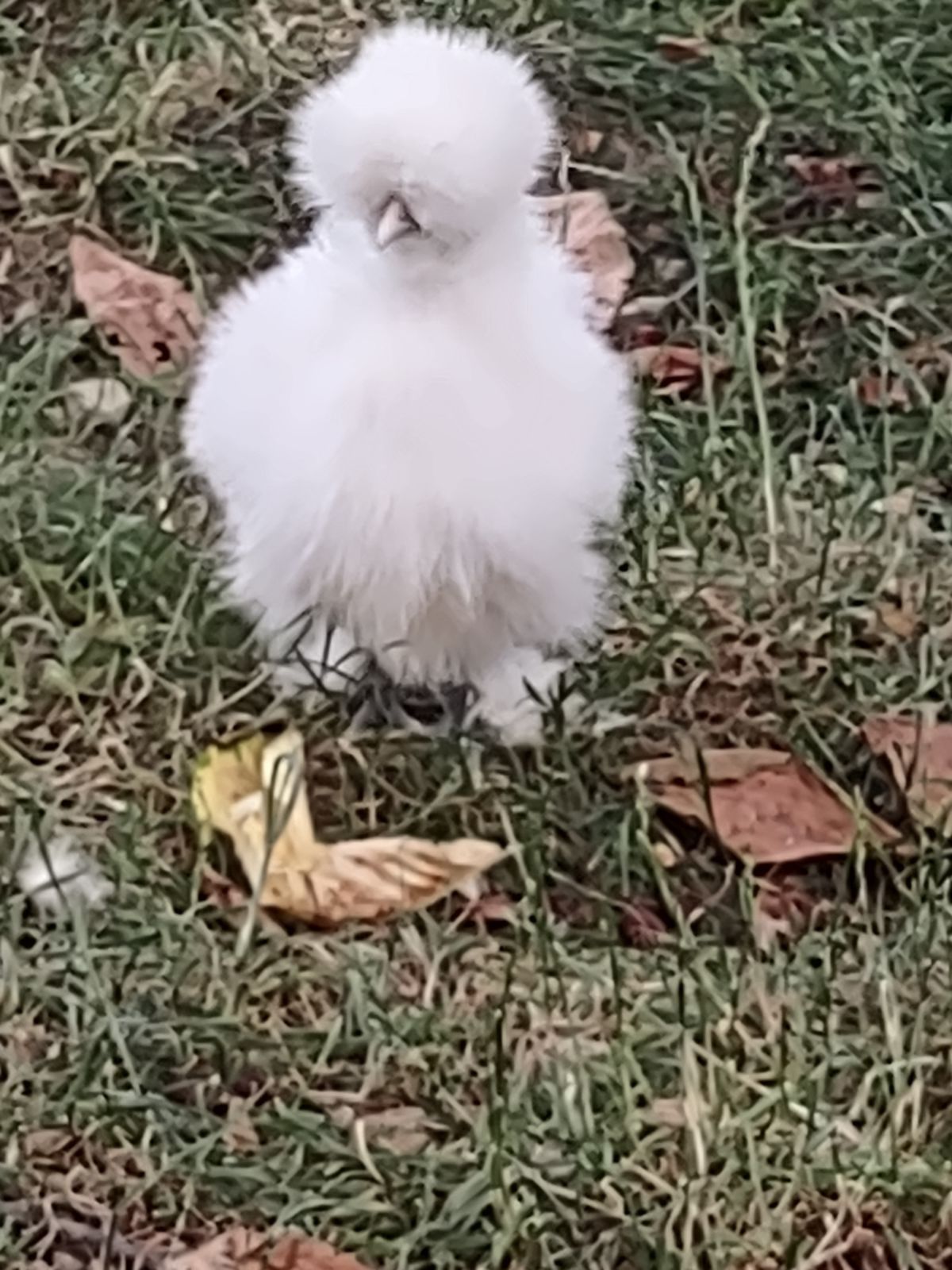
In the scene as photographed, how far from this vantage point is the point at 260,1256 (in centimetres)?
126

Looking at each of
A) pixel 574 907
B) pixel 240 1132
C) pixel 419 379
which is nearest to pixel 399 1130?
pixel 240 1132

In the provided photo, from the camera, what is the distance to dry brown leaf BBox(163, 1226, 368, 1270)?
1.25 metres

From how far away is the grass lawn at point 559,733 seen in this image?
130 centimetres

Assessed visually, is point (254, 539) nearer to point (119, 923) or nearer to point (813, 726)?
point (119, 923)

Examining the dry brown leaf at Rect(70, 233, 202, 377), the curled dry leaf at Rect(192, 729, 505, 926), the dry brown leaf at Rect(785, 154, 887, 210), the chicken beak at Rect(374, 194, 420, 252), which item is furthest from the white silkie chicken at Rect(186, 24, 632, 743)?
the dry brown leaf at Rect(785, 154, 887, 210)

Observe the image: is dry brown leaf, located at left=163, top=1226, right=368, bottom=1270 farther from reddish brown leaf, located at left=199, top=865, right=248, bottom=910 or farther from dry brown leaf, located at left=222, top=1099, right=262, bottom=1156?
reddish brown leaf, located at left=199, top=865, right=248, bottom=910

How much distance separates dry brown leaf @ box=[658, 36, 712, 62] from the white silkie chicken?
64 centimetres

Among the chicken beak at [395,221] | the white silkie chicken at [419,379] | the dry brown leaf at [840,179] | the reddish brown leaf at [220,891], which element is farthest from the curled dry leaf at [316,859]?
the dry brown leaf at [840,179]

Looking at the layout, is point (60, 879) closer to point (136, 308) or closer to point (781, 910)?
point (781, 910)

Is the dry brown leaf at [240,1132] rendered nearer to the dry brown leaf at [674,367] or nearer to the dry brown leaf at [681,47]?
the dry brown leaf at [674,367]

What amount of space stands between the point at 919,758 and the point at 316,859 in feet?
1.27

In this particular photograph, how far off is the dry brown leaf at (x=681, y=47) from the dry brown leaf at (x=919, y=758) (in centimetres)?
71

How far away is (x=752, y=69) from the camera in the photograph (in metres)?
2.00

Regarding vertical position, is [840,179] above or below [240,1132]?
above
